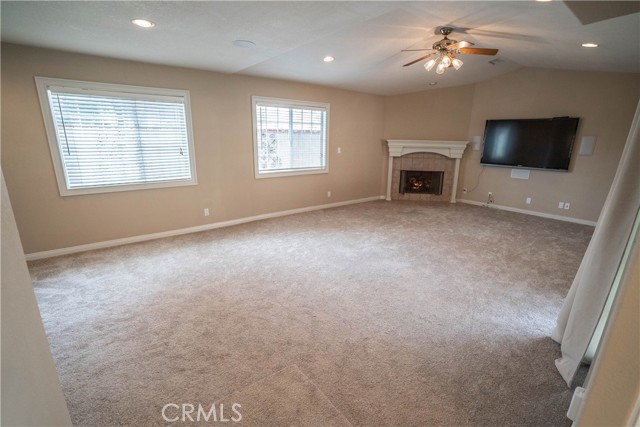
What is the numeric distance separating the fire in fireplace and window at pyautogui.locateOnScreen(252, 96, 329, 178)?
221 centimetres

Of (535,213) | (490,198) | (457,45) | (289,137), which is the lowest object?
(535,213)

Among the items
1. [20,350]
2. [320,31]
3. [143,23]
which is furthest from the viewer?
[320,31]

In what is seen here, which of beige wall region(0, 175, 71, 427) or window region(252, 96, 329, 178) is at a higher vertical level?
window region(252, 96, 329, 178)

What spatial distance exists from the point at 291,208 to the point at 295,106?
1944 mm

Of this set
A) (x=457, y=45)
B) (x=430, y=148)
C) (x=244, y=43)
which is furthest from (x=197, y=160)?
(x=430, y=148)

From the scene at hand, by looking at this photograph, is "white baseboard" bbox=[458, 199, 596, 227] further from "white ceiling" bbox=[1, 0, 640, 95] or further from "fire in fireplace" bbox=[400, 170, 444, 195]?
"white ceiling" bbox=[1, 0, 640, 95]

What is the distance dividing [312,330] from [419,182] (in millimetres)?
5619

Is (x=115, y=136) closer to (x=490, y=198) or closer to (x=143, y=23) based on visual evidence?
(x=143, y=23)

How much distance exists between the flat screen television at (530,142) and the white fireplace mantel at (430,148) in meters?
0.52

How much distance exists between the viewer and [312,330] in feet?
7.18

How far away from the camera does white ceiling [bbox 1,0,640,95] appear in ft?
7.34

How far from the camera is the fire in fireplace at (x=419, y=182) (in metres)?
6.82

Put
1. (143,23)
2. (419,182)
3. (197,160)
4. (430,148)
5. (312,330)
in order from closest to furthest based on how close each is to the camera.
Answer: (312,330)
(143,23)
(197,160)
(430,148)
(419,182)

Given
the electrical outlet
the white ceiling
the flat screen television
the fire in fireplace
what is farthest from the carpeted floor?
the fire in fireplace
